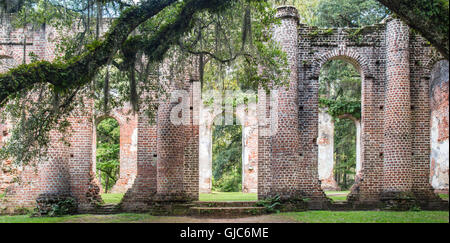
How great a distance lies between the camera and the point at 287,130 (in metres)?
12.4

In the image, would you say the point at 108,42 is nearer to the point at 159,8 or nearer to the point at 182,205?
the point at 159,8

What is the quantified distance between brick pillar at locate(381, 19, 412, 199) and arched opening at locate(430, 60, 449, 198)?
10.8 ft

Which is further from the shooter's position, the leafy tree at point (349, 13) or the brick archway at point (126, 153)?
the leafy tree at point (349, 13)

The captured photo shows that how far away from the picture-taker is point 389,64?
42.4 feet

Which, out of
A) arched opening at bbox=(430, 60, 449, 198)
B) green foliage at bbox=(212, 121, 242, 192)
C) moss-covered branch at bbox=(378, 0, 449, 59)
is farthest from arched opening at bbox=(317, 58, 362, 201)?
moss-covered branch at bbox=(378, 0, 449, 59)

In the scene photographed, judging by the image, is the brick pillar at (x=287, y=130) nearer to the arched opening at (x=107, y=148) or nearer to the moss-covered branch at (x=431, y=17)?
the moss-covered branch at (x=431, y=17)

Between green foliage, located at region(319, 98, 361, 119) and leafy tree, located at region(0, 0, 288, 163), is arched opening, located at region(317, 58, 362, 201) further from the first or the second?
leafy tree, located at region(0, 0, 288, 163)

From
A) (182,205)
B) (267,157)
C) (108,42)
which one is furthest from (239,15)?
(182,205)

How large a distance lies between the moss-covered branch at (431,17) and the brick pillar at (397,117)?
7.08 meters

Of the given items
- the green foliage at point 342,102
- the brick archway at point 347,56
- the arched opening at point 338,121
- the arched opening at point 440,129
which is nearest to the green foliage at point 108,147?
the arched opening at point 338,121

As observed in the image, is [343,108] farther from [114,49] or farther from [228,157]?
[114,49]

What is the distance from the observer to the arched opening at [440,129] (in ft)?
49.7
